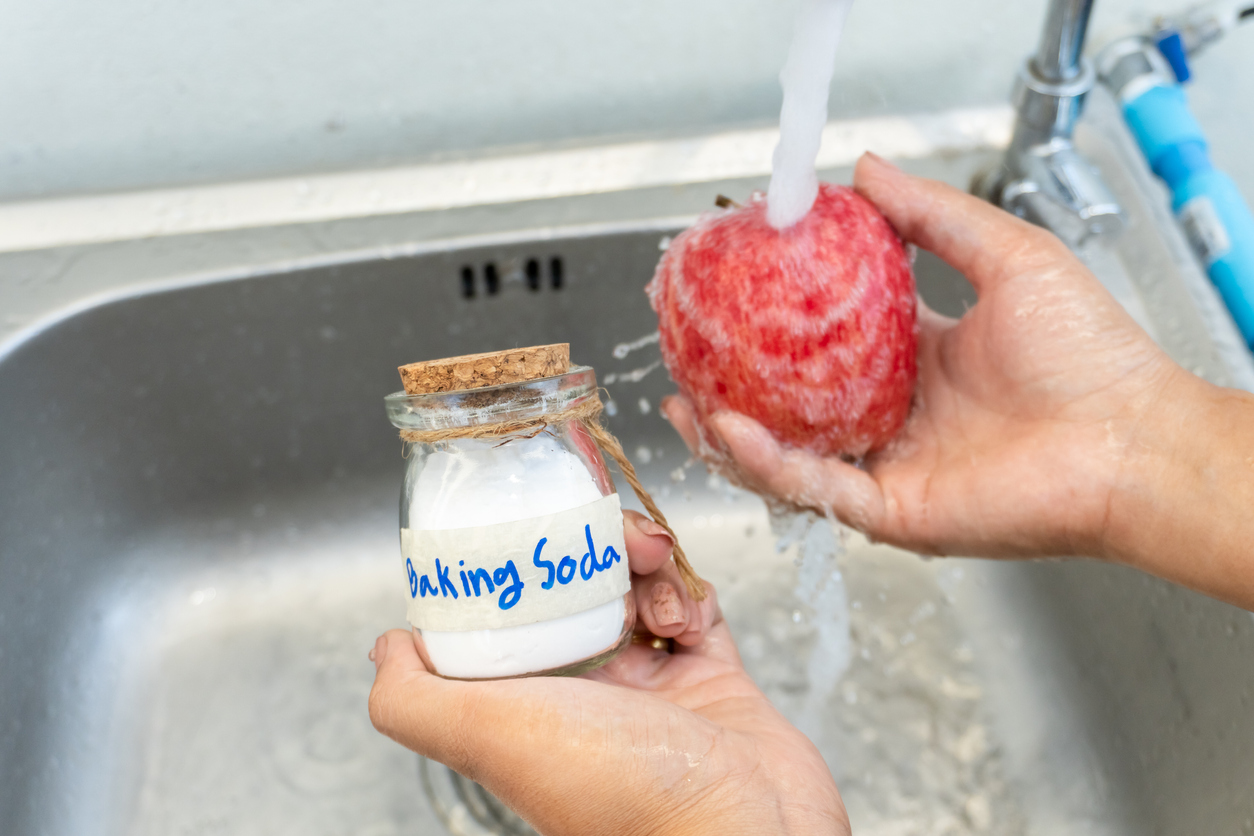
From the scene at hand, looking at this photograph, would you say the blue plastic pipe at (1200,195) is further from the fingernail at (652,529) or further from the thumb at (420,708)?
the thumb at (420,708)

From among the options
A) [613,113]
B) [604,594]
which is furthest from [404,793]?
[613,113]

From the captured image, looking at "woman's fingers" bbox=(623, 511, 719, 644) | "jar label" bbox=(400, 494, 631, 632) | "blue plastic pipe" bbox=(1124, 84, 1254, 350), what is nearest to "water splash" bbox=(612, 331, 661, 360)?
"woman's fingers" bbox=(623, 511, 719, 644)

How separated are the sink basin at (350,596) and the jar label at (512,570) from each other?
1.27 ft

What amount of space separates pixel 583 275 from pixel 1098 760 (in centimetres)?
64

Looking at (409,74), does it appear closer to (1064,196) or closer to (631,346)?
(631,346)

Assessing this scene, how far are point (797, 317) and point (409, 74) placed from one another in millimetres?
527

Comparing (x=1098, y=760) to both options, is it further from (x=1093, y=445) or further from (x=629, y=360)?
(x=629, y=360)

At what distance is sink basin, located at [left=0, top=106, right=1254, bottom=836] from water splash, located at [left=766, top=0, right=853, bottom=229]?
0.26 metres

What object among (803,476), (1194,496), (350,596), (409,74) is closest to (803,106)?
(803,476)


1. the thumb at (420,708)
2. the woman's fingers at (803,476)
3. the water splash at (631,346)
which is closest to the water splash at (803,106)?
the woman's fingers at (803,476)

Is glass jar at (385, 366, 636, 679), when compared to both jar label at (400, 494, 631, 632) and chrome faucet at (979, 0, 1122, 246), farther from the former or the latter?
chrome faucet at (979, 0, 1122, 246)

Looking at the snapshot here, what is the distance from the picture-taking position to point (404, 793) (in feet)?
2.64

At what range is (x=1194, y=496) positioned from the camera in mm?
592

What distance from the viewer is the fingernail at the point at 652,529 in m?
0.54
